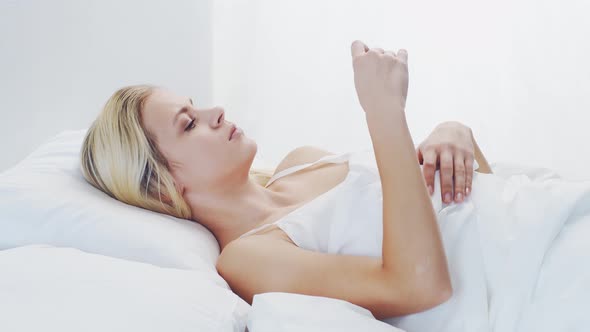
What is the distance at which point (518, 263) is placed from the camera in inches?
41.1

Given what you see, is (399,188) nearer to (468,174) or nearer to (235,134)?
(468,174)

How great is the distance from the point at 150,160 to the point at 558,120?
179 cm

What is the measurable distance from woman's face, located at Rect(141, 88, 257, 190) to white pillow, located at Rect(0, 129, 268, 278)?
108 mm

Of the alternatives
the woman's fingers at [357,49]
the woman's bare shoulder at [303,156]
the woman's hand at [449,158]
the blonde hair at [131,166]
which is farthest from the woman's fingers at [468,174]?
the blonde hair at [131,166]

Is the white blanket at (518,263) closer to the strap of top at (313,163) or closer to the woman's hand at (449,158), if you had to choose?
the woman's hand at (449,158)

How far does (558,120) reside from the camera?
2547 millimetres

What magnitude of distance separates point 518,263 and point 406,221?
0.64 feet

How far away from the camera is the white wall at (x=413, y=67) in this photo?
258 cm

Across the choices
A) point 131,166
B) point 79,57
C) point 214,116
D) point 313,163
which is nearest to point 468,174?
point 313,163

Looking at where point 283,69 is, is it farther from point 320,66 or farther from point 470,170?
point 470,170

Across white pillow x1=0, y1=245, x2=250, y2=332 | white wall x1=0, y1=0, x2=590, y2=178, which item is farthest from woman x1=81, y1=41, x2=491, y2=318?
white wall x1=0, y1=0, x2=590, y2=178

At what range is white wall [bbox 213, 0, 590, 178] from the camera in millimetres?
2584

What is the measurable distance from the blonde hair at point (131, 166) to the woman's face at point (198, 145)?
0.07 ft

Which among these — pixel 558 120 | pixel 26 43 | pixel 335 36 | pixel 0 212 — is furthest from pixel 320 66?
pixel 0 212
